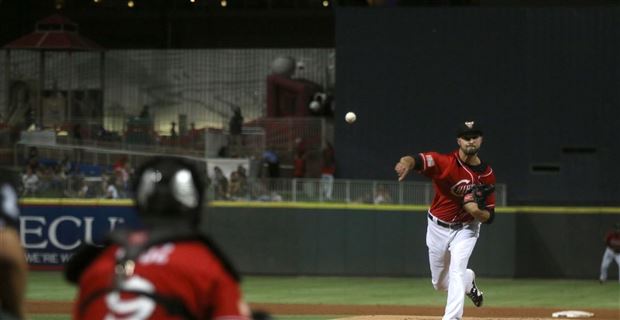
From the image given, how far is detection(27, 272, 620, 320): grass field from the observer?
56.1 feet

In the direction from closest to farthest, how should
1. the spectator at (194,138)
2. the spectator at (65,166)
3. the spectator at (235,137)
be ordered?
the spectator at (65,166)
the spectator at (235,137)
the spectator at (194,138)

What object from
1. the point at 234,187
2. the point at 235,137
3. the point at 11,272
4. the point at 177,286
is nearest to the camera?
the point at 177,286

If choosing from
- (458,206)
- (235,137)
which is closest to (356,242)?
(235,137)

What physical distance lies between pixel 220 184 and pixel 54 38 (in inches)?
296

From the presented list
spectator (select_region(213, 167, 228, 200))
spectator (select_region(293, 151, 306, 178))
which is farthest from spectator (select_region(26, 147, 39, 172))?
spectator (select_region(293, 151, 306, 178))

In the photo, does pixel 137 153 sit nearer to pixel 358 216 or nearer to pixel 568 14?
pixel 358 216

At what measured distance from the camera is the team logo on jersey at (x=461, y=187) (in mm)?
10313

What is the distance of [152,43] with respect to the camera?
31219 mm

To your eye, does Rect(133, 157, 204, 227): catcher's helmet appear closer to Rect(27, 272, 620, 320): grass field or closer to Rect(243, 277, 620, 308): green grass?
Rect(27, 272, 620, 320): grass field

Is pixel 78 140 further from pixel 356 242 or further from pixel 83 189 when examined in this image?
pixel 356 242

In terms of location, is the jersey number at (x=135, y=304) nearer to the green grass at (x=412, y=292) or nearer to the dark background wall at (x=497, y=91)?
the green grass at (x=412, y=292)

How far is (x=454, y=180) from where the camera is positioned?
34.0 ft

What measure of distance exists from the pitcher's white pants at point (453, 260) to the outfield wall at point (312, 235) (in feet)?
36.5

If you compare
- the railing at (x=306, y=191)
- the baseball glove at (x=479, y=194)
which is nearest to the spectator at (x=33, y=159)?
the railing at (x=306, y=191)
